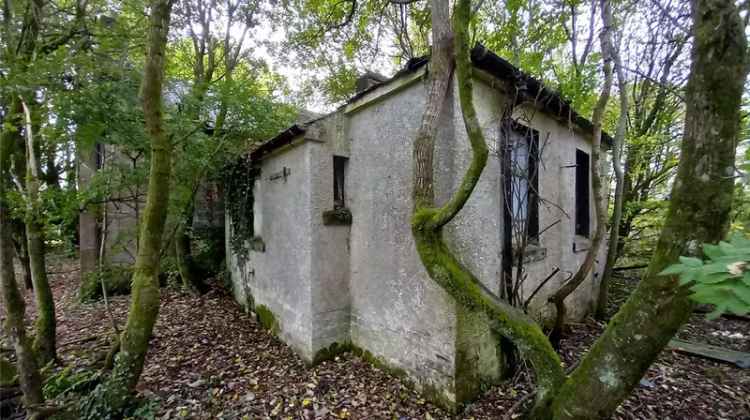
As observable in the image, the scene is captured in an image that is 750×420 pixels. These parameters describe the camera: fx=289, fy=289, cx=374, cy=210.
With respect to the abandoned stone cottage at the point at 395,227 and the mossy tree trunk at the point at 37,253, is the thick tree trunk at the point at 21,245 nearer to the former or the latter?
the mossy tree trunk at the point at 37,253

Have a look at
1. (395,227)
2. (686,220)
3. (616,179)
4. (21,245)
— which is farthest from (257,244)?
(21,245)

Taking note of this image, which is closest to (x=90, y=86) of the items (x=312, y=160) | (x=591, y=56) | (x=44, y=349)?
(x=312, y=160)

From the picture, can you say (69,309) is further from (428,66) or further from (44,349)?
(428,66)

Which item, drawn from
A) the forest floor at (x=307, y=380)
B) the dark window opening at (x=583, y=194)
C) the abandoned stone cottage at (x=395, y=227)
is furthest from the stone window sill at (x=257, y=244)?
the dark window opening at (x=583, y=194)

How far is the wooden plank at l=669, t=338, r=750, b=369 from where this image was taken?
381 centimetres

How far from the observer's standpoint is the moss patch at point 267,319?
4.94 m

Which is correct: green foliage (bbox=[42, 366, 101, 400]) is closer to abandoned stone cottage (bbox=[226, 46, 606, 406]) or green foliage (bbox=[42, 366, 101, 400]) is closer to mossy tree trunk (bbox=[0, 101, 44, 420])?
mossy tree trunk (bbox=[0, 101, 44, 420])

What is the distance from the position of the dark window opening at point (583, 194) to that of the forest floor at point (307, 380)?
1879mm

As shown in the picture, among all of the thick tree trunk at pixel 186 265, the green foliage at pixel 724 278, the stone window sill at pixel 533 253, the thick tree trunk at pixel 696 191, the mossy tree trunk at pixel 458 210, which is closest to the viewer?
the green foliage at pixel 724 278

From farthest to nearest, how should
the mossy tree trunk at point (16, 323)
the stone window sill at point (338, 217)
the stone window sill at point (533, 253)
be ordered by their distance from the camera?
the stone window sill at point (338, 217), the stone window sill at point (533, 253), the mossy tree trunk at point (16, 323)

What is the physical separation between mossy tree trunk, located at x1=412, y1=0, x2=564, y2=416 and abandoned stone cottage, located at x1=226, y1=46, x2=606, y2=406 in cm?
28

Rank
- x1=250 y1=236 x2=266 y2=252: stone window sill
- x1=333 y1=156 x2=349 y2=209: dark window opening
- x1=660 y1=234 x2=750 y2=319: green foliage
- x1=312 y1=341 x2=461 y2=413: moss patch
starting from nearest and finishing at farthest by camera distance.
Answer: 1. x1=660 y1=234 x2=750 y2=319: green foliage
2. x1=312 y1=341 x2=461 y2=413: moss patch
3. x1=333 y1=156 x2=349 y2=209: dark window opening
4. x1=250 y1=236 x2=266 y2=252: stone window sill

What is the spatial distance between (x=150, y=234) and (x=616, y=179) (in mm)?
6477

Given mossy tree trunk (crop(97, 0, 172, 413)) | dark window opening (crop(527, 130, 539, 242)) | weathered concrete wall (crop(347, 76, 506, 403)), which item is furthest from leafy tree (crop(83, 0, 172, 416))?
dark window opening (crop(527, 130, 539, 242))
